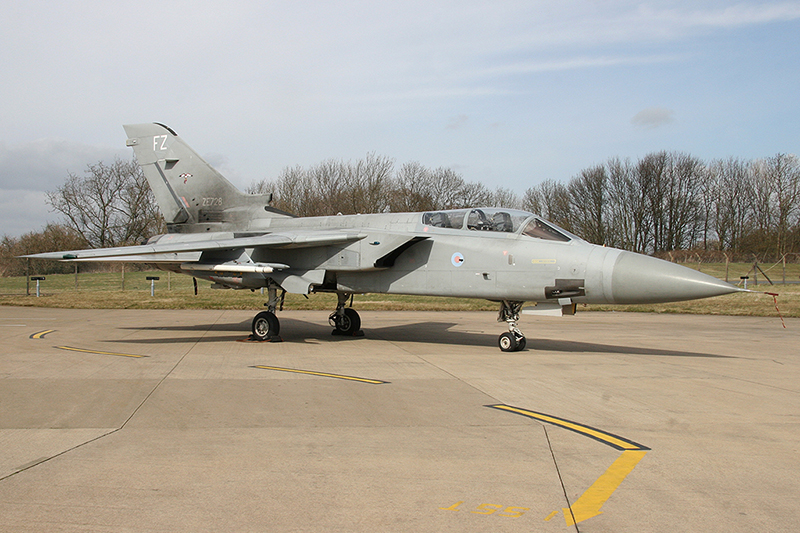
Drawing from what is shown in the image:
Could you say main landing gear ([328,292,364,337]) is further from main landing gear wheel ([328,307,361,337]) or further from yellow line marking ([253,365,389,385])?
yellow line marking ([253,365,389,385])

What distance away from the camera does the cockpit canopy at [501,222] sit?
10.8 m

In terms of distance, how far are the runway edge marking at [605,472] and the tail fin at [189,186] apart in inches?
401

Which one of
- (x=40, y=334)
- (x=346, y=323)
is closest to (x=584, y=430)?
(x=346, y=323)

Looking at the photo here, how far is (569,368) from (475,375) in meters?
1.75

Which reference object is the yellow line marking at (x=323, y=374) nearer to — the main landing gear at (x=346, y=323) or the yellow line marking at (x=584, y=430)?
the yellow line marking at (x=584, y=430)

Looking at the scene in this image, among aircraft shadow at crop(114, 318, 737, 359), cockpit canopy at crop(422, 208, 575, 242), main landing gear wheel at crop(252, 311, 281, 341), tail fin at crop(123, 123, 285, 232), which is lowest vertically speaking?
aircraft shadow at crop(114, 318, 737, 359)

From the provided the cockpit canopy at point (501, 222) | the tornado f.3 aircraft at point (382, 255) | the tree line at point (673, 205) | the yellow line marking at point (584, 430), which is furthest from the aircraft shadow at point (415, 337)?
the tree line at point (673, 205)

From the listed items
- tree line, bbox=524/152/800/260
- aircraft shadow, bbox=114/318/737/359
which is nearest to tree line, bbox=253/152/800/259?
tree line, bbox=524/152/800/260

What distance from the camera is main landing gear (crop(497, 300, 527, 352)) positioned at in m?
11.1

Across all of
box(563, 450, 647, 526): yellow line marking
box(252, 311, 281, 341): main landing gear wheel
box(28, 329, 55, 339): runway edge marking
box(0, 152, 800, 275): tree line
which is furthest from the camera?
box(0, 152, 800, 275): tree line

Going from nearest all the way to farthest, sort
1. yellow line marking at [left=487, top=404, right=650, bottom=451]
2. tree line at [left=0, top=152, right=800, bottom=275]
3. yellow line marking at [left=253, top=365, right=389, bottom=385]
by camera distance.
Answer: yellow line marking at [left=487, top=404, right=650, bottom=451], yellow line marking at [left=253, top=365, right=389, bottom=385], tree line at [left=0, top=152, right=800, bottom=275]

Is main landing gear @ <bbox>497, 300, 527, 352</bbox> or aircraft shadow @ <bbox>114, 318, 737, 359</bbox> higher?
main landing gear @ <bbox>497, 300, 527, 352</bbox>

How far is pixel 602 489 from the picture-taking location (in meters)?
4.08

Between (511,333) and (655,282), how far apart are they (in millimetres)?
2889
